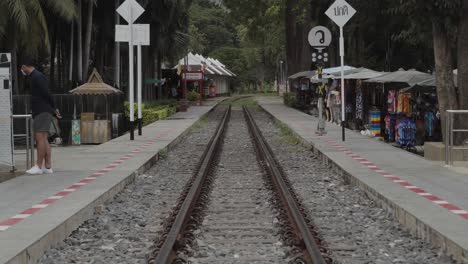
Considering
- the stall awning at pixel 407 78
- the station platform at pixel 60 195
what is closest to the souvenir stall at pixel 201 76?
the stall awning at pixel 407 78

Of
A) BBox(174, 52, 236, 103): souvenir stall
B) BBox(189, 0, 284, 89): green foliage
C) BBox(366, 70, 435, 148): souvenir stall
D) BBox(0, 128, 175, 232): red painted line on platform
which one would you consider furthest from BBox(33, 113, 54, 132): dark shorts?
BBox(189, 0, 284, 89): green foliage

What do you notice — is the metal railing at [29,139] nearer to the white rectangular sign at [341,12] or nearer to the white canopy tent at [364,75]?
the white rectangular sign at [341,12]

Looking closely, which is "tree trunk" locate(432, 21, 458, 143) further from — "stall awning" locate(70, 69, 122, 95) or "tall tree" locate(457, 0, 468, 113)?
"stall awning" locate(70, 69, 122, 95)

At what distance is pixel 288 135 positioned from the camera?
27.0 m

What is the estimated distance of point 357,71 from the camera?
1177 inches

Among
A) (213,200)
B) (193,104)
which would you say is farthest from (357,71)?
(193,104)

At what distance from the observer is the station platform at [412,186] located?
8.28m

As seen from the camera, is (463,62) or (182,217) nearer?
(182,217)

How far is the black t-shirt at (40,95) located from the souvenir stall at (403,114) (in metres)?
10.6

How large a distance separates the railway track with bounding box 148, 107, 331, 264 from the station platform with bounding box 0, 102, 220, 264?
1194 millimetres

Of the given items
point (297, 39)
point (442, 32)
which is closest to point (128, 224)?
point (442, 32)

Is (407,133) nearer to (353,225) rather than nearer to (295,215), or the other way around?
(353,225)

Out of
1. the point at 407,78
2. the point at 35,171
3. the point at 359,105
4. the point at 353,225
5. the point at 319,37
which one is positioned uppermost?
the point at 319,37

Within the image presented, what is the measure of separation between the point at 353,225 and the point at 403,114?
1240cm
